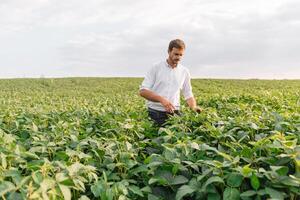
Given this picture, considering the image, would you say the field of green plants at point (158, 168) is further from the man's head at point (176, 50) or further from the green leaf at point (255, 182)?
the man's head at point (176, 50)

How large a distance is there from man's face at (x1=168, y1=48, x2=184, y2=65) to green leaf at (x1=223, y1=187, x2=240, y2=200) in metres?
3.64

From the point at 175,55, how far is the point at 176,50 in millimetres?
94

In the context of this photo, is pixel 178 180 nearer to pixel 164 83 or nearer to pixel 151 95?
pixel 151 95

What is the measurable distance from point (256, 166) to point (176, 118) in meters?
2.04

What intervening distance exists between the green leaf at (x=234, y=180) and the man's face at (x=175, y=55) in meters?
3.56

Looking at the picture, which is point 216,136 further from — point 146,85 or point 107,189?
point 146,85

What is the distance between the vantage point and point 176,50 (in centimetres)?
605

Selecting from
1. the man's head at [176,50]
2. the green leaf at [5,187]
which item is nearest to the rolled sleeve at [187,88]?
the man's head at [176,50]

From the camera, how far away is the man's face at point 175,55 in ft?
19.9

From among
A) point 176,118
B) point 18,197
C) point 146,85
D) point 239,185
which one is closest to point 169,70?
point 146,85

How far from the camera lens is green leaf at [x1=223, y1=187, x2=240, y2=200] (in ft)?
8.48

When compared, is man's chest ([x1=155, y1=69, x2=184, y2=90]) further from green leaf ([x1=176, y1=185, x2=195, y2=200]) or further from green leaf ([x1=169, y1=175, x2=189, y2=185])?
green leaf ([x1=176, y1=185, x2=195, y2=200])

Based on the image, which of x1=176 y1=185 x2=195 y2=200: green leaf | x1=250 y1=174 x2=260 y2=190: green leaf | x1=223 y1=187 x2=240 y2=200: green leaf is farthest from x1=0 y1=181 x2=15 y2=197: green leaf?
x1=250 y1=174 x2=260 y2=190: green leaf

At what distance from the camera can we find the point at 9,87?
99.1 feet
